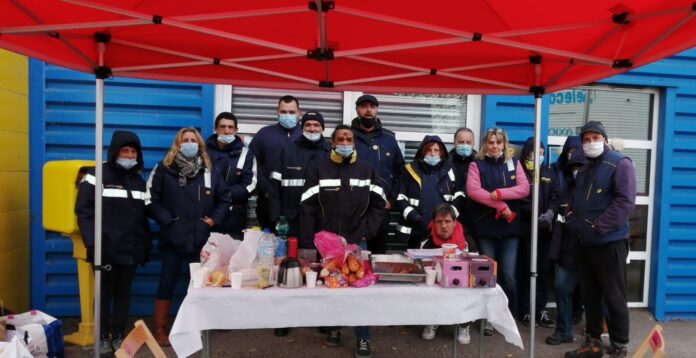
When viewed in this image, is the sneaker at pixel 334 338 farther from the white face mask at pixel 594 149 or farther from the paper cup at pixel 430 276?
the white face mask at pixel 594 149

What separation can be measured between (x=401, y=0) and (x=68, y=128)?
377cm

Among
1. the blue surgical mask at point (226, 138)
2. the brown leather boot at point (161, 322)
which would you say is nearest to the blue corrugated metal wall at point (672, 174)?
the blue surgical mask at point (226, 138)

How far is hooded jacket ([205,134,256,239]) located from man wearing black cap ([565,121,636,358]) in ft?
9.12

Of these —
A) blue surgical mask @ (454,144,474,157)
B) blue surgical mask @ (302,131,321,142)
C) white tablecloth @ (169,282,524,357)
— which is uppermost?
blue surgical mask @ (302,131,321,142)

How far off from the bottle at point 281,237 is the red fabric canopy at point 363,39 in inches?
45.0

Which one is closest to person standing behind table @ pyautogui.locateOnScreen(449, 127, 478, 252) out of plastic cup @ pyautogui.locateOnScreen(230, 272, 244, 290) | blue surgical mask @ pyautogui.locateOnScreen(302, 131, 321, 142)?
blue surgical mask @ pyautogui.locateOnScreen(302, 131, 321, 142)

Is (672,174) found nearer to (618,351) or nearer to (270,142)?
(618,351)

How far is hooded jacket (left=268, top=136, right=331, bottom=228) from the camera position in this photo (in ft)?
14.1

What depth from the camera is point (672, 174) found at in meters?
5.49

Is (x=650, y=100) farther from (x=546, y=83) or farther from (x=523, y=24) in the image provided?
(x=523, y=24)

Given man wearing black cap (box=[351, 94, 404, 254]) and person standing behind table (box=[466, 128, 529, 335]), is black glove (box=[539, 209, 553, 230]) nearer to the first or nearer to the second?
person standing behind table (box=[466, 128, 529, 335])

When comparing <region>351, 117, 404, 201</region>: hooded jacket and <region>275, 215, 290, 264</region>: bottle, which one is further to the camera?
<region>351, 117, 404, 201</region>: hooded jacket

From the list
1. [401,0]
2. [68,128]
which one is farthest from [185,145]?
[401,0]

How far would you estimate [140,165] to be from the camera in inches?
162
